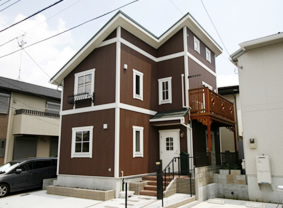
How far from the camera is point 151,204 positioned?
344 inches

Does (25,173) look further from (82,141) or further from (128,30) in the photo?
(128,30)

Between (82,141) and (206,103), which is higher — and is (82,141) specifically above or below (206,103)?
below

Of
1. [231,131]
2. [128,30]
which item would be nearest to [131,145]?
[128,30]

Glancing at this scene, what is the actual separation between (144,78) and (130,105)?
2.01m

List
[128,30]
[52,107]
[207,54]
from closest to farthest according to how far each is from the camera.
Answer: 1. [128,30]
2. [207,54]
3. [52,107]

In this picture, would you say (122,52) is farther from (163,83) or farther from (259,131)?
(259,131)

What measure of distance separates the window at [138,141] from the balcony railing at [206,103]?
111 inches

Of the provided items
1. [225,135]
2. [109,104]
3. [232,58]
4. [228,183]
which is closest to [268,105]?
[232,58]

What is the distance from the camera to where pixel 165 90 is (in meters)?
14.2

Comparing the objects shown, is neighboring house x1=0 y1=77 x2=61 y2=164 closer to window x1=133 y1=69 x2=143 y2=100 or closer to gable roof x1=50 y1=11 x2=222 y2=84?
gable roof x1=50 y1=11 x2=222 y2=84

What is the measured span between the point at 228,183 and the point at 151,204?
165 inches

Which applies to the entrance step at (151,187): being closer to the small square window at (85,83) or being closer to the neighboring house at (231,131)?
the small square window at (85,83)

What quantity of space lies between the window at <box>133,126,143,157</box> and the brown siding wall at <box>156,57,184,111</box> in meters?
2.15

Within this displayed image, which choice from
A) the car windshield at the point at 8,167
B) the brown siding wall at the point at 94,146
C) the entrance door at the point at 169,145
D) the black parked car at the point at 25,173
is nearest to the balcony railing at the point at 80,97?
the brown siding wall at the point at 94,146
